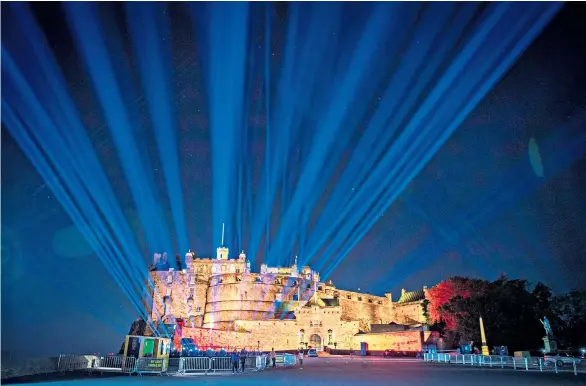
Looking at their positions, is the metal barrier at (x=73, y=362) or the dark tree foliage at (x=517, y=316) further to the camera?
the dark tree foliage at (x=517, y=316)

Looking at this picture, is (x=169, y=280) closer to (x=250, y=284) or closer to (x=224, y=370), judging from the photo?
(x=250, y=284)

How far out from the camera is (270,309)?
62.9 meters

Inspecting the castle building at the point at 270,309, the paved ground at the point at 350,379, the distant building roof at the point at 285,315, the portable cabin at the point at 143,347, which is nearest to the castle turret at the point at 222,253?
the castle building at the point at 270,309

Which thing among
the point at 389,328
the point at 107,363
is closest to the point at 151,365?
the point at 107,363

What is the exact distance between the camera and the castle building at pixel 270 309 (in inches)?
2016

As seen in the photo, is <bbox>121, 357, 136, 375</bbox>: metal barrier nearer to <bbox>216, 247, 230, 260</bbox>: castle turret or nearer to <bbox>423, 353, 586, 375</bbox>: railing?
<bbox>423, 353, 586, 375</bbox>: railing

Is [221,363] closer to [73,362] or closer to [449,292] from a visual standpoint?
→ [73,362]

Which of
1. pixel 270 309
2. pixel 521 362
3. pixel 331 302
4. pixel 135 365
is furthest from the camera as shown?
pixel 270 309

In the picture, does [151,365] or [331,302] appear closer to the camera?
[151,365]

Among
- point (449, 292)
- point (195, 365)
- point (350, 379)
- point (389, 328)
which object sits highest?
point (449, 292)

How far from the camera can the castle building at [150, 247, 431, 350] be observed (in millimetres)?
51219

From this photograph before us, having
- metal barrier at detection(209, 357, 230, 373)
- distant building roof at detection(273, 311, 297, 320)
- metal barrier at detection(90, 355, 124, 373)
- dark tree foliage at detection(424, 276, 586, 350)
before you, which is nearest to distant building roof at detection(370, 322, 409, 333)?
dark tree foliage at detection(424, 276, 586, 350)

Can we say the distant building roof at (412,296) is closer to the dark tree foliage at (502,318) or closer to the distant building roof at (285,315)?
the distant building roof at (285,315)

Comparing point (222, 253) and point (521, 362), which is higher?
point (222, 253)
